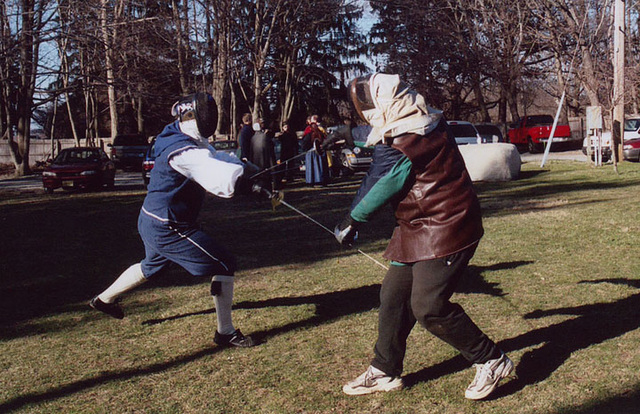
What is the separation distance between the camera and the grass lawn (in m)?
4.09

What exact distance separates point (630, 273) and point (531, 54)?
34674 mm

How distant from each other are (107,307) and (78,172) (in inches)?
618

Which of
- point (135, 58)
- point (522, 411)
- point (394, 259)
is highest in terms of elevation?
point (135, 58)

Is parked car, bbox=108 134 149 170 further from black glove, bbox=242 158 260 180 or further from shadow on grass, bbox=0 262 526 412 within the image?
black glove, bbox=242 158 260 180

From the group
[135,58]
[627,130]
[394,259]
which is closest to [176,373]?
[394,259]

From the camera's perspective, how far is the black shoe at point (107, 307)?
5555 millimetres

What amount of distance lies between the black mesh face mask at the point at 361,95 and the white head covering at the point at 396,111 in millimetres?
29

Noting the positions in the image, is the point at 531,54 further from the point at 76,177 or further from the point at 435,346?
the point at 435,346

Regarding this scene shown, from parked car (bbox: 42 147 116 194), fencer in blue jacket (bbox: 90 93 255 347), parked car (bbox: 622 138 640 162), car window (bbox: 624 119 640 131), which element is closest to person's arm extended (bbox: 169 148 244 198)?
fencer in blue jacket (bbox: 90 93 255 347)

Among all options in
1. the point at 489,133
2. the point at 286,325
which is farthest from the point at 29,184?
the point at 286,325

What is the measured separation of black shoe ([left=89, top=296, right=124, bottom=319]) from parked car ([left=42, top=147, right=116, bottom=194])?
1555 centimetres

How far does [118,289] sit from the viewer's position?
17.8ft

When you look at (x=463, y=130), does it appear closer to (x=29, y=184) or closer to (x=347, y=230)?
(x=29, y=184)

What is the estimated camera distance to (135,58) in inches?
762
